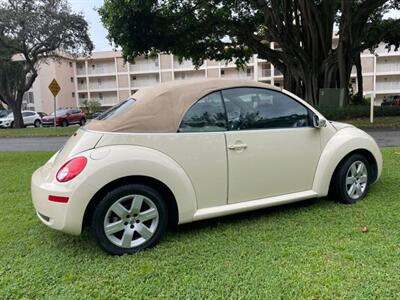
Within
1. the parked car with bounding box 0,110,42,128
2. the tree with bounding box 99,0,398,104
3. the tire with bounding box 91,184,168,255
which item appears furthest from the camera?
the parked car with bounding box 0,110,42,128

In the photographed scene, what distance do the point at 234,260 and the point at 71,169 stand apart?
161cm

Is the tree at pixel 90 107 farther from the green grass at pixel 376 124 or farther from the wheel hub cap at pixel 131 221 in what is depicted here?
the wheel hub cap at pixel 131 221

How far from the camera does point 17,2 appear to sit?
23.5 m

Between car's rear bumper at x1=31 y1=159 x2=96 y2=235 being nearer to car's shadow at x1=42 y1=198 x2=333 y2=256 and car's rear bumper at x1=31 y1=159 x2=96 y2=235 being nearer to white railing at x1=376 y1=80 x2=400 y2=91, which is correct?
car's shadow at x1=42 y1=198 x2=333 y2=256

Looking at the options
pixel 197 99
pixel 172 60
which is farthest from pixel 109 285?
pixel 172 60

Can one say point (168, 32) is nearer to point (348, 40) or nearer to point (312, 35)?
point (312, 35)

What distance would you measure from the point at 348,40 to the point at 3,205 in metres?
17.7

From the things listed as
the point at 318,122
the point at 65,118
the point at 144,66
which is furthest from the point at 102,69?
the point at 318,122

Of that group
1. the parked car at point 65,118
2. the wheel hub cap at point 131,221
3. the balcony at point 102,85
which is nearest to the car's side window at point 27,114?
the parked car at point 65,118

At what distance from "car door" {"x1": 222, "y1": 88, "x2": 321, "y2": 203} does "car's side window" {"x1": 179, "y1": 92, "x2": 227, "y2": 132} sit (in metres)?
0.09

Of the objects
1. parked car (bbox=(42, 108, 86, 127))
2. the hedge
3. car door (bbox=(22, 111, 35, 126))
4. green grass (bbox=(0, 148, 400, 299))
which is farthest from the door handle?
car door (bbox=(22, 111, 35, 126))

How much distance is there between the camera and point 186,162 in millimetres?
3662

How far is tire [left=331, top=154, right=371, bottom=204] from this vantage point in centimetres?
456

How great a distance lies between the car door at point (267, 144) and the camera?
3900mm
